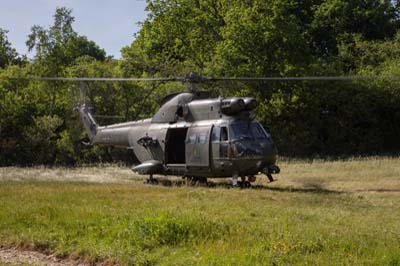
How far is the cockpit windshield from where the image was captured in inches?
670

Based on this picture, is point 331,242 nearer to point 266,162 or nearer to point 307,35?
point 266,162

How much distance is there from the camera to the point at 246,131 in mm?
17156

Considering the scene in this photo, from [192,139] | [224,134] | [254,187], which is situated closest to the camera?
[224,134]

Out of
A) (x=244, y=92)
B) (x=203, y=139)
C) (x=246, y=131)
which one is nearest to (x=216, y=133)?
(x=203, y=139)

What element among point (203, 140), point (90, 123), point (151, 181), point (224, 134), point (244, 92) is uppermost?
point (244, 92)

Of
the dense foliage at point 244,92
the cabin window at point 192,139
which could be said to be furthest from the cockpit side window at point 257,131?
the dense foliage at point 244,92

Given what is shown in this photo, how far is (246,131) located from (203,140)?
1.57 m

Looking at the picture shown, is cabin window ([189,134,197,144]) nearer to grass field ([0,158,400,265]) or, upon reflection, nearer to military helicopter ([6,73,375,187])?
military helicopter ([6,73,375,187])

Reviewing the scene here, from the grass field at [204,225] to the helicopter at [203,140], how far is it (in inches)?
50.5

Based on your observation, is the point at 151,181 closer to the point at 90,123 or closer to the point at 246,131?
the point at 246,131

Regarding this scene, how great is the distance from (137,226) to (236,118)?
27.6ft

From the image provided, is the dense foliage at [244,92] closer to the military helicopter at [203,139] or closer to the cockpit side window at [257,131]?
the military helicopter at [203,139]

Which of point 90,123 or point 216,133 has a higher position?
point 90,123

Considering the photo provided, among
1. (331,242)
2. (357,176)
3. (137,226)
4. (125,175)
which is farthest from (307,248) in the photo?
(125,175)
